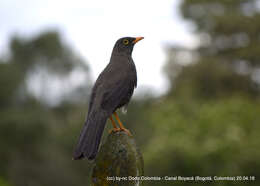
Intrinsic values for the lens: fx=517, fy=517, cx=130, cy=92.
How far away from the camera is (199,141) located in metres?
35.6

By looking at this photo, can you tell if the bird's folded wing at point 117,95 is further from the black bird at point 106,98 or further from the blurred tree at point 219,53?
the blurred tree at point 219,53

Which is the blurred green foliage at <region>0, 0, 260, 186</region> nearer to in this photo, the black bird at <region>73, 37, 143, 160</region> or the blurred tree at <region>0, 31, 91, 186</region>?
the blurred tree at <region>0, 31, 91, 186</region>

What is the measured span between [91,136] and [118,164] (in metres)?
0.58

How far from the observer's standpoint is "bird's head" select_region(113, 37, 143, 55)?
950 centimetres

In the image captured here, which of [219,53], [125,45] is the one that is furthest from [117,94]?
[219,53]

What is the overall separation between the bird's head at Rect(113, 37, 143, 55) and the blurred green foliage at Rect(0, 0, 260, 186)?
15374 mm

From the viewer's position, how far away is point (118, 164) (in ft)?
24.0

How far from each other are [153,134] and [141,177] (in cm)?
3947

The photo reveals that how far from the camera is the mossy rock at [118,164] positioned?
7258mm

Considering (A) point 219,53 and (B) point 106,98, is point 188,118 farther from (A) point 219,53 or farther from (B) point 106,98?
(B) point 106,98

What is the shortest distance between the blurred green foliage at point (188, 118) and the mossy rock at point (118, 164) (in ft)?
55.9

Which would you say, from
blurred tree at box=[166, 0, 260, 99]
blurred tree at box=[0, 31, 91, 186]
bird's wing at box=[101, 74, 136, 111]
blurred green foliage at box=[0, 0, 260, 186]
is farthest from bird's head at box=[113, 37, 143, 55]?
blurred tree at box=[166, 0, 260, 99]

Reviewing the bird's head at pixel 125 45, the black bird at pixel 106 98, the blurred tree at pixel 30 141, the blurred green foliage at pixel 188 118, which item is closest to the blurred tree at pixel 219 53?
the blurred green foliage at pixel 188 118

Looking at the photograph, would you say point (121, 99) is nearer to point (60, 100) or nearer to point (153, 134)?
point (153, 134)
